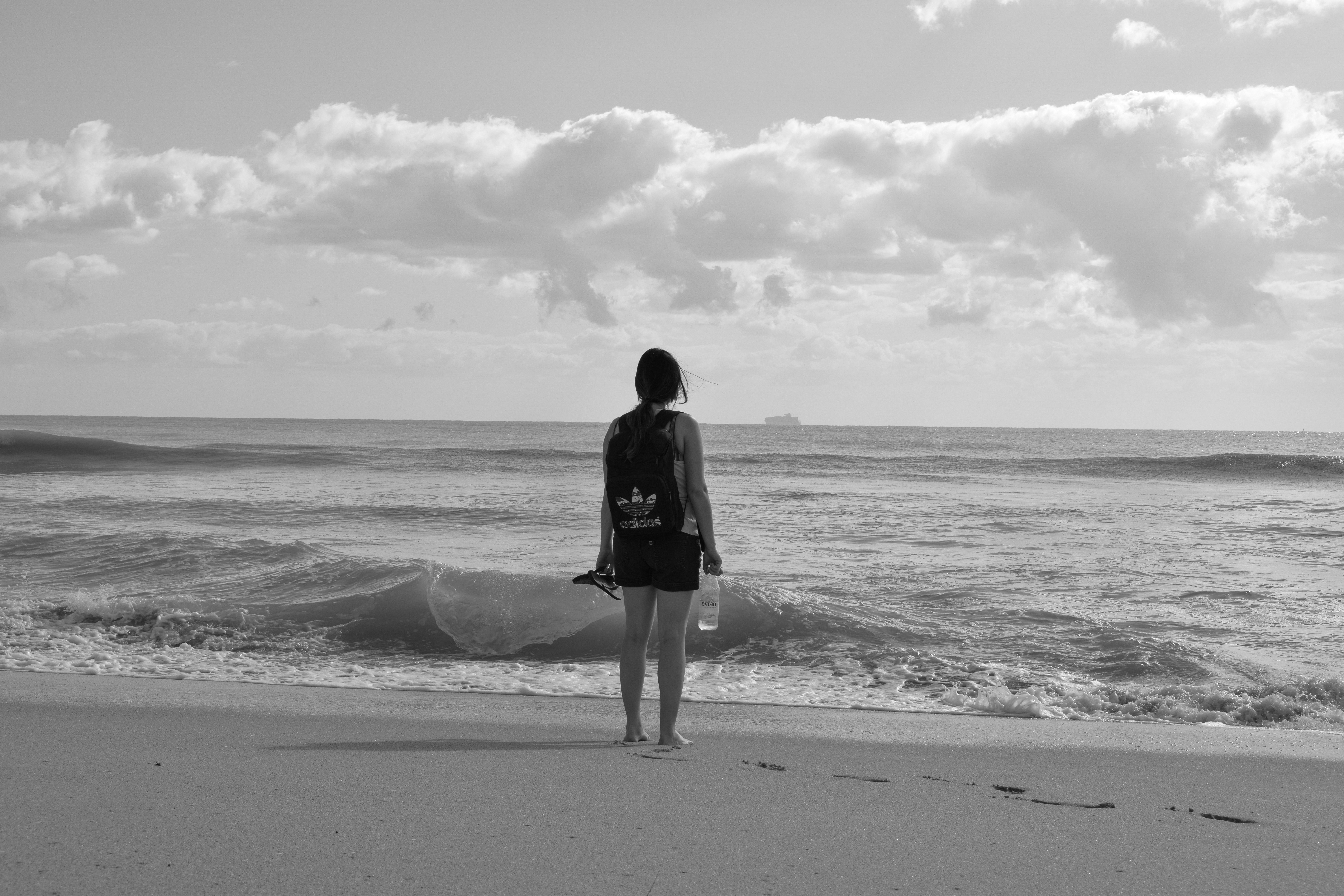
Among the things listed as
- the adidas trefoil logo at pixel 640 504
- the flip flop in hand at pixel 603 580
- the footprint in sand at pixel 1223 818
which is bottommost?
the footprint in sand at pixel 1223 818

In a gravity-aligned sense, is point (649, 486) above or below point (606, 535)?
above

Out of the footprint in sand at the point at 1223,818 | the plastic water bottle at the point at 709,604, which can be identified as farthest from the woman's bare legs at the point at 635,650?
the footprint in sand at the point at 1223,818

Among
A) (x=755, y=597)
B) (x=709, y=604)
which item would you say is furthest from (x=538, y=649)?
(x=709, y=604)

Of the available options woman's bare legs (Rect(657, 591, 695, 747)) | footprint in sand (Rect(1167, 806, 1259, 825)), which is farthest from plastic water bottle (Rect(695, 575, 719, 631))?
footprint in sand (Rect(1167, 806, 1259, 825))

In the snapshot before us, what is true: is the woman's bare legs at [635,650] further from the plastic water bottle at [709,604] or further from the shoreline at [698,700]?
the shoreline at [698,700]

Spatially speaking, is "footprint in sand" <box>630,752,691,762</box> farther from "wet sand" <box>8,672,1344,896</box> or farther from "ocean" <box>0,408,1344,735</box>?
"ocean" <box>0,408,1344,735</box>

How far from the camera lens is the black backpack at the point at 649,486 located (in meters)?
3.99

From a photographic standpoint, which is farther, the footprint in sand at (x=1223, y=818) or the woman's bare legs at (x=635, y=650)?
the woman's bare legs at (x=635, y=650)

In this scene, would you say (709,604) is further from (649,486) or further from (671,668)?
(649,486)

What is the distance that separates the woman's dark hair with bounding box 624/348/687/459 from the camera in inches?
161

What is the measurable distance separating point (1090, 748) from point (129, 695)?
472 centimetres

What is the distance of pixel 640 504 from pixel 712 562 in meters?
0.39

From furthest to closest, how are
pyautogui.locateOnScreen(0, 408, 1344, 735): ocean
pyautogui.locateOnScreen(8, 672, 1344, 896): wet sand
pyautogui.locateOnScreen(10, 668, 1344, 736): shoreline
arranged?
pyautogui.locateOnScreen(0, 408, 1344, 735): ocean < pyautogui.locateOnScreen(10, 668, 1344, 736): shoreline < pyautogui.locateOnScreen(8, 672, 1344, 896): wet sand

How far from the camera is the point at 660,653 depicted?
427 cm
